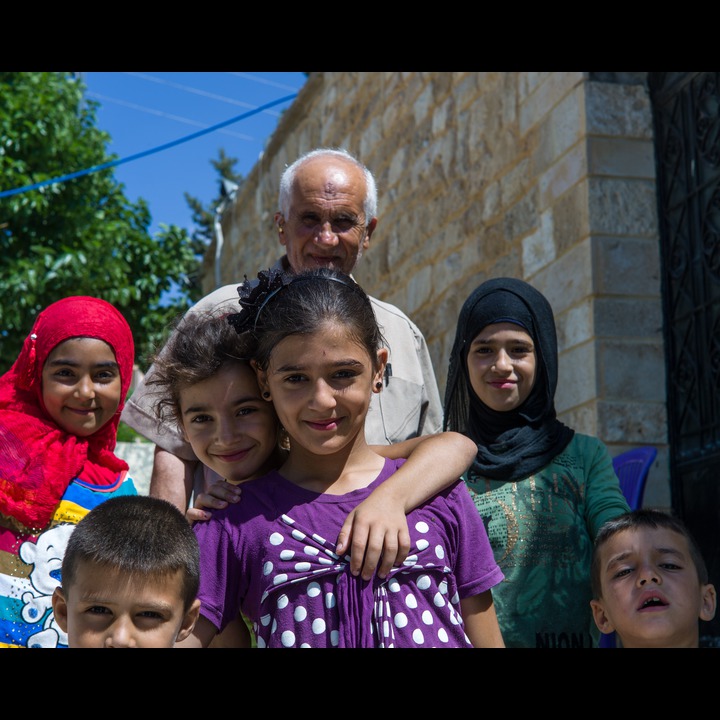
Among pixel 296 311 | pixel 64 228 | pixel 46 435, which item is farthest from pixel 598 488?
pixel 64 228

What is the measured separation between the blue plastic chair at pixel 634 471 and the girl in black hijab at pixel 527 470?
3.11 feet

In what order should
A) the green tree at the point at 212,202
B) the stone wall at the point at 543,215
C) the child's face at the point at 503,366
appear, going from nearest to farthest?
the child's face at the point at 503,366 → the stone wall at the point at 543,215 → the green tree at the point at 212,202

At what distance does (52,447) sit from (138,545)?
2.96ft

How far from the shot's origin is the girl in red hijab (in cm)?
246

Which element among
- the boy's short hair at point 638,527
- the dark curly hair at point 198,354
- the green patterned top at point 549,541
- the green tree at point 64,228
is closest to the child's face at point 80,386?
the dark curly hair at point 198,354

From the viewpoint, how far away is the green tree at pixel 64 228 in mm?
10078

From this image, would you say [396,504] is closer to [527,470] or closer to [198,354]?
[198,354]

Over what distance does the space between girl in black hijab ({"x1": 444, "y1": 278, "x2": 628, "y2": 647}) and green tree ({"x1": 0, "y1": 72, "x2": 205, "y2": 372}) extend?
23.0 ft

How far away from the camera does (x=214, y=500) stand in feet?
6.50

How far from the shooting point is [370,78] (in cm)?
789

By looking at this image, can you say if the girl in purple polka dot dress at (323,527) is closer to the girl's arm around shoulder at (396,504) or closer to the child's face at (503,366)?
the girl's arm around shoulder at (396,504)

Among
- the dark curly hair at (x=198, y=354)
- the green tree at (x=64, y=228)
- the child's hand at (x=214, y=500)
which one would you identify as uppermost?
the green tree at (x=64, y=228)
